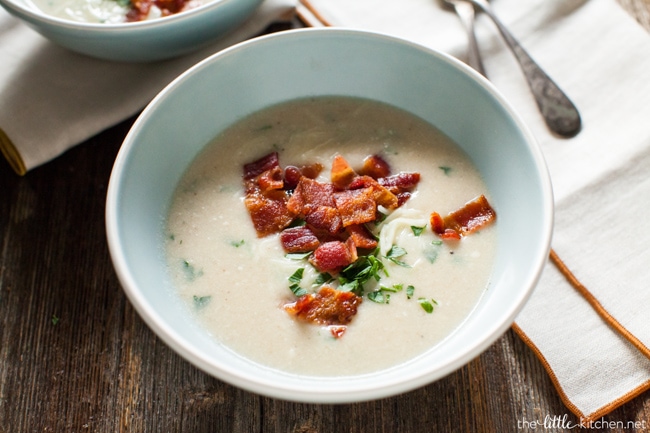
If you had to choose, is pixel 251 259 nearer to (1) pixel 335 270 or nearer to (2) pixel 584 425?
(1) pixel 335 270

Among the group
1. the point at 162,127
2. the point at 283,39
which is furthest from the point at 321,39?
the point at 162,127

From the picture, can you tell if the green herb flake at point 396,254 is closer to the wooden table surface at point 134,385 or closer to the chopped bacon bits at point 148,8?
the wooden table surface at point 134,385

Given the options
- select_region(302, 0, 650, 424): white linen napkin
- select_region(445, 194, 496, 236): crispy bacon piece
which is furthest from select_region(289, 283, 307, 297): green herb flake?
select_region(302, 0, 650, 424): white linen napkin

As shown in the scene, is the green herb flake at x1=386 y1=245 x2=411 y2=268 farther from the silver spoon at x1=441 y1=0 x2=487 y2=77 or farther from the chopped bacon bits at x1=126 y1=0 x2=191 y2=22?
the chopped bacon bits at x1=126 y1=0 x2=191 y2=22

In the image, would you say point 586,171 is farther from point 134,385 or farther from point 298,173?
point 134,385

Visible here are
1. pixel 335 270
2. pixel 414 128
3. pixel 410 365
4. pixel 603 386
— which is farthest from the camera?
pixel 414 128

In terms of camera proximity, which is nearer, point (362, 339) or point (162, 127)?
point (362, 339)

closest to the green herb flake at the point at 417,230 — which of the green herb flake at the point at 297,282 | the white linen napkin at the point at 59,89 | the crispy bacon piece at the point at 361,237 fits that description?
the crispy bacon piece at the point at 361,237
